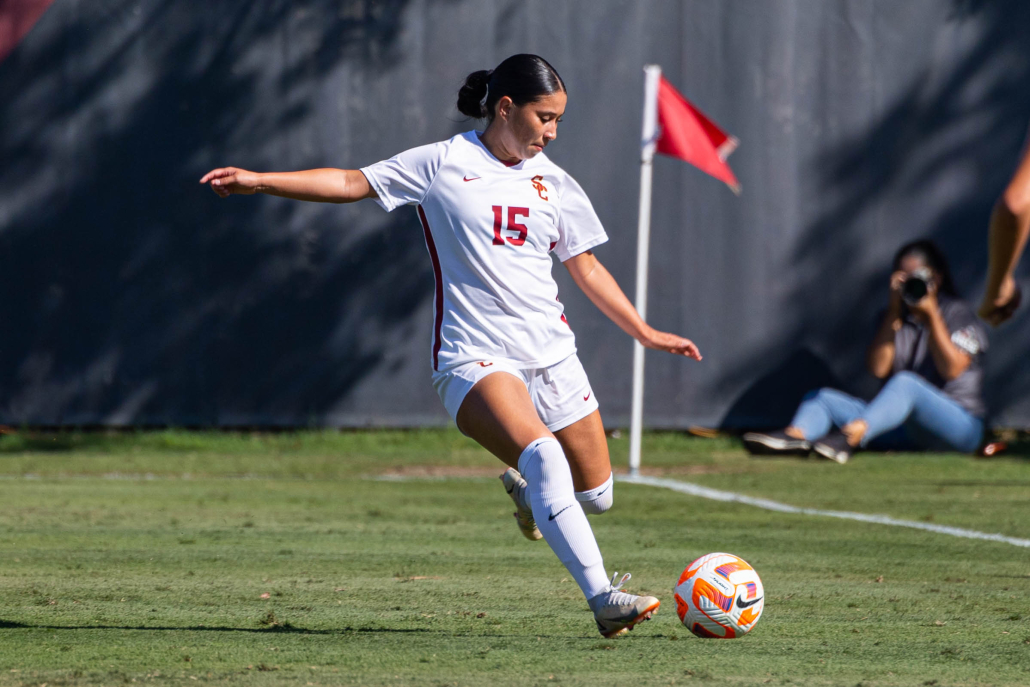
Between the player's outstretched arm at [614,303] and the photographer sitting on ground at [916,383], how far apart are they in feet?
16.8

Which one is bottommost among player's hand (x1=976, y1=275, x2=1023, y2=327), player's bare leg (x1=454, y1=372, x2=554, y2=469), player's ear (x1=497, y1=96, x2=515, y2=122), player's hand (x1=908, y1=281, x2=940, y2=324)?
player's bare leg (x1=454, y1=372, x2=554, y2=469)

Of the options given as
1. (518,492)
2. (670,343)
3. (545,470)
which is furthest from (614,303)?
(545,470)

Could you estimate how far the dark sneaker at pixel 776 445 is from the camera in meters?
9.64

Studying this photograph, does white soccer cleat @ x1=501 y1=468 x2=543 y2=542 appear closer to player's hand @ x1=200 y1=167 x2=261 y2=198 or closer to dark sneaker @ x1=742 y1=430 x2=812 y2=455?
player's hand @ x1=200 y1=167 x2=261 y2=198

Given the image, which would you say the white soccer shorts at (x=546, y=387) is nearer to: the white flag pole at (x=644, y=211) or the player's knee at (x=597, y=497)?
the player's knee at (x=597, y=497)

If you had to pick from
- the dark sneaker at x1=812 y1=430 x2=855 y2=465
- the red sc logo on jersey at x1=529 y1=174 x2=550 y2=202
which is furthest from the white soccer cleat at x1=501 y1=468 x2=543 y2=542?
the dark sneaker at x1=812 y1=430 x2=855 y2=465

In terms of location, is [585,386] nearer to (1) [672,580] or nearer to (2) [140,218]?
(1) [672,580]

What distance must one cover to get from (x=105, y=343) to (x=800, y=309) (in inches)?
258

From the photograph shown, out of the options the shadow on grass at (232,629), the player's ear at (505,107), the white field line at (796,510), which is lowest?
the white field line at (796,510)

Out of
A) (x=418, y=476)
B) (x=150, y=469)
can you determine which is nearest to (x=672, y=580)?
(x=418, y=476)

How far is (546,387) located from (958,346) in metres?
6.88

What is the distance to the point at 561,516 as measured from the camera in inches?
151

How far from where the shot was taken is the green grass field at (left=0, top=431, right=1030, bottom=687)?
11.5ft

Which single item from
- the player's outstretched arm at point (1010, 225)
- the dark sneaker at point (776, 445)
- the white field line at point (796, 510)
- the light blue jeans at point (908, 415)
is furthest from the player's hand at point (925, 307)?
the player's outstretched arm at point (1010, 225)
